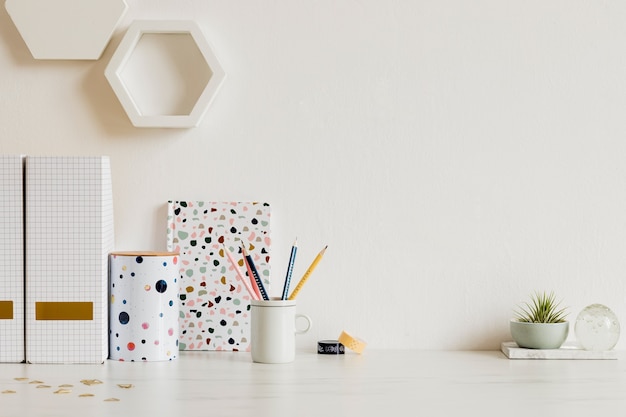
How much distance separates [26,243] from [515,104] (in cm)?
84

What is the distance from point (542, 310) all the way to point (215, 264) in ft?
1.82

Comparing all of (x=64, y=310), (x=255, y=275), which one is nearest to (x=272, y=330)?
(x=255, y=275)

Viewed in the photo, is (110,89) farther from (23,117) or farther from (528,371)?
(528,371)

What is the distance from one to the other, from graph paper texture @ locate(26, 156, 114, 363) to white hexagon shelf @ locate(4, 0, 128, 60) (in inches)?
9.4

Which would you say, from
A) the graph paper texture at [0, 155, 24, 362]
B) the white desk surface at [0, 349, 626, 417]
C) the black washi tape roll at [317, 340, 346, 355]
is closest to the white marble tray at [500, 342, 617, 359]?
the white desk surface at [0, 349, 626, 417]

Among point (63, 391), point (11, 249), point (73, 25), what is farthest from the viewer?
point (73, 25)

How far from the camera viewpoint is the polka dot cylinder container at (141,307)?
4.15 ft

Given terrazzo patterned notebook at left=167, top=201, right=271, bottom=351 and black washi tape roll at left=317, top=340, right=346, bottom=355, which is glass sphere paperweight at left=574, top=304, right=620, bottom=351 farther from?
terrazzo patterned notebook at left=167, top=201, right=271, bottom=351

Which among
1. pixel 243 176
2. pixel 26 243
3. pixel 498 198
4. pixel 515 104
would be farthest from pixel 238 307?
pixel 515 104

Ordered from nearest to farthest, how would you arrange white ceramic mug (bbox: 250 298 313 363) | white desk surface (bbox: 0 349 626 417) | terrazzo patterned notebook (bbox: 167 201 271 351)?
1. white desk surface (bbox: 0 349 626 417)
2. white ceramic mug (bbox: 250 298 313 363)
3. terrazzo patterned notebook (bbox: 167 201 271 351)

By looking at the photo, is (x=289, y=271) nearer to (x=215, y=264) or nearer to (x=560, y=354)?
(x=215, y=264)

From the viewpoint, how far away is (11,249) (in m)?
1.24

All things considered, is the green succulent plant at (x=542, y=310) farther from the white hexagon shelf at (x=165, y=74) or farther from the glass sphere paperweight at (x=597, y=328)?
the white hexagon shelf at (x=165, y=74)

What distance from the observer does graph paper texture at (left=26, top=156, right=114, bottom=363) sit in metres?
1.24
